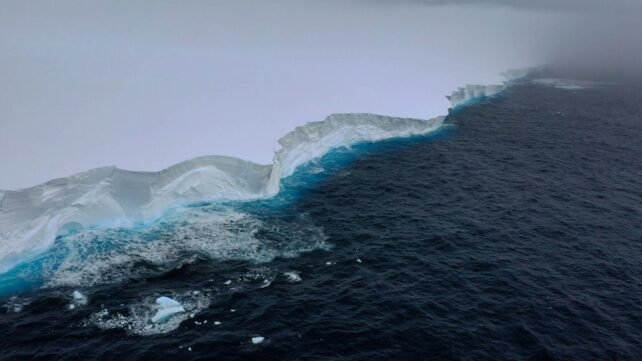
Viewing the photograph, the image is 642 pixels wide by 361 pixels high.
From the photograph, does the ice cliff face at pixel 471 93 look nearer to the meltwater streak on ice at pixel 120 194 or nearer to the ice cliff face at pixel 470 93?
the ice cliff face at pixel 470 93

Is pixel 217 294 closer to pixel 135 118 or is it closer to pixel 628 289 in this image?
pixel 135 118

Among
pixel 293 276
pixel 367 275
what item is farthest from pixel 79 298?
pixel 367 275

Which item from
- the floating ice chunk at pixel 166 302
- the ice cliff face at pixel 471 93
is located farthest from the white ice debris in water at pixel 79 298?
the ice cliff face at pixel 471 93

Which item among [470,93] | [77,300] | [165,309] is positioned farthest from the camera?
[470,93]

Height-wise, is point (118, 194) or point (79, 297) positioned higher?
point (118, 194)

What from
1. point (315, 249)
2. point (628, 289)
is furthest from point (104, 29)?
point (628, 289)

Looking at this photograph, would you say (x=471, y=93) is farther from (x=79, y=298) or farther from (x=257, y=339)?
(x=79, y=298)
